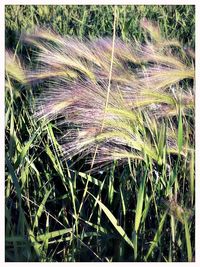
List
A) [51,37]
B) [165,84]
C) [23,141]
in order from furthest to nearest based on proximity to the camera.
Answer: [51,37]
[23,141]
[165,84]

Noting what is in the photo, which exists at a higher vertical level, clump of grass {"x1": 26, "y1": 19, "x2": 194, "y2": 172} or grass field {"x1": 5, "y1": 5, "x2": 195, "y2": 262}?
clump of grass {"x1": 26, "y1": 19, "x2": 194, "y2": 172}

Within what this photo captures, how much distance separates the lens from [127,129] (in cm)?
93

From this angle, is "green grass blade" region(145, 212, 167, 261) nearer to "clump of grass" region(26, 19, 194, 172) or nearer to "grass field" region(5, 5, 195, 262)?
"grass field" region(5, 5, 195, 262)

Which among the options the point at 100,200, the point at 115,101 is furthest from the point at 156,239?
the point at 115,101

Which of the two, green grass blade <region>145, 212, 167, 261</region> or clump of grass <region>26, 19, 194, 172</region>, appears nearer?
green grass blade <region>145, 212, 167, 261</region>

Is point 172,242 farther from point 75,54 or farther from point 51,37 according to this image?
point 51,37

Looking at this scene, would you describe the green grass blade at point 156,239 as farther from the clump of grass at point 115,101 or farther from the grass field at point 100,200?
the clump of grass at point 115,101

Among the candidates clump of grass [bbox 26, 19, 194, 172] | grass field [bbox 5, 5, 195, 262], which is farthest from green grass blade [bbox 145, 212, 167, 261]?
clump of grass [bbox 26, 19, 194, 172]

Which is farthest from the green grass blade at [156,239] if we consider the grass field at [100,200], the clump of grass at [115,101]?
the clump of grass at [115,101]

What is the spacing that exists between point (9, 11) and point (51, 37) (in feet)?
2.63

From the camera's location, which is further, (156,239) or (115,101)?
(115,101)

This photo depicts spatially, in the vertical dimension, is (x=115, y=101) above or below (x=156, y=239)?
above

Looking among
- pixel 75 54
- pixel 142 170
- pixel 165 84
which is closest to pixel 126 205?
pixel 142 170

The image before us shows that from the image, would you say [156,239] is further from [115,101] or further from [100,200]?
[115,101]
